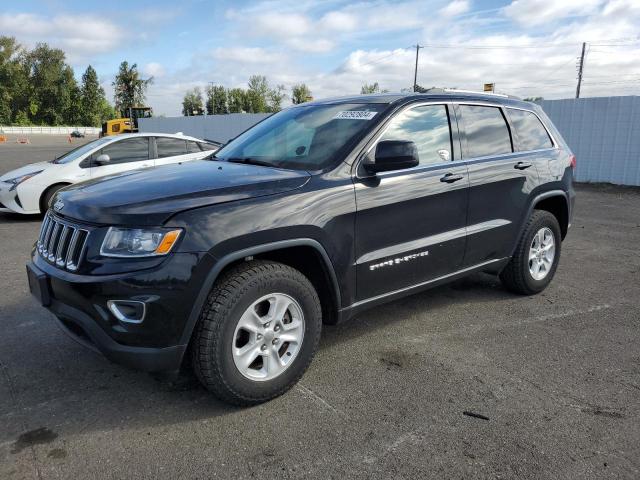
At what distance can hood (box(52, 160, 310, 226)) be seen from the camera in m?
2.70

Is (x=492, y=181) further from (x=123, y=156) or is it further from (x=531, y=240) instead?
(x=123, y=156)

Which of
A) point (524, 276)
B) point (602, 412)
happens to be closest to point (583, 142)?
point (524, 276)

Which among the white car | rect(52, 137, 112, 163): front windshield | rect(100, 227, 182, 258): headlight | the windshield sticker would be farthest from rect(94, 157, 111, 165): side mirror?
rect(100, 227, 182, 258): headlight

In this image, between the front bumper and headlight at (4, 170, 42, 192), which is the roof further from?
headlight at (4, 170, 42, 192)

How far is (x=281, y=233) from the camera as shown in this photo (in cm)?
294

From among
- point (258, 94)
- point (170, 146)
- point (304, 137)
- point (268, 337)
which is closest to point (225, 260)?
point (268, 337)

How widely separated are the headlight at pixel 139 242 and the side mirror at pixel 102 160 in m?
6.48

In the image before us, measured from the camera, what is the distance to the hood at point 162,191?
8.84ft

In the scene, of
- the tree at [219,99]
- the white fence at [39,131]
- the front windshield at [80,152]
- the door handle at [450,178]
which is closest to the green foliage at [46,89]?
the white fence at [39,131]

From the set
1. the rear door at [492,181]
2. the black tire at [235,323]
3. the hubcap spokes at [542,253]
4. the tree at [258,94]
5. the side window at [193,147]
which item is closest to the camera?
the black tire at [235,323]

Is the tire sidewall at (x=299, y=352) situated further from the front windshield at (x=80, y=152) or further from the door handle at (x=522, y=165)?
the front windshield at (x=80, y=152)

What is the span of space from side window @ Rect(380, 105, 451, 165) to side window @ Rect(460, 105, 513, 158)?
25 centimetres

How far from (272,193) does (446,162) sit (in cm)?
160

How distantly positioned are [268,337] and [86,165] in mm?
7073
